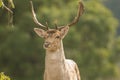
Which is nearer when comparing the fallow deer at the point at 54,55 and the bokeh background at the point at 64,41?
the fallow deer at the point at 54,55

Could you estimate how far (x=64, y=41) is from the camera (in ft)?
154

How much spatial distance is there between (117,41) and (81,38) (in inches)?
356

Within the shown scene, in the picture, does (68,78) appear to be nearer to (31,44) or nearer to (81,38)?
(31,44)

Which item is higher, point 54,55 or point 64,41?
point 64,41

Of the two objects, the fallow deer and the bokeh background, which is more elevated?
the bokeh background

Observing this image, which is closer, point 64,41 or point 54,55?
point 54,55

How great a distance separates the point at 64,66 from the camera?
15.5 metres

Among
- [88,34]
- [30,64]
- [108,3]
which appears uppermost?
[108,3]

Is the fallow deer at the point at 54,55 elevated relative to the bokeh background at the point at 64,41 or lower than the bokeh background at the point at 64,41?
lower

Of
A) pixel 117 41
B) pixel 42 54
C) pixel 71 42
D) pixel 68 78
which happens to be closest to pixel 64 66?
pixel 68 78

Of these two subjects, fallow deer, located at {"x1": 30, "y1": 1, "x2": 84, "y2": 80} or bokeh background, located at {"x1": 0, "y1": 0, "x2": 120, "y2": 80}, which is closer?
fallow deer, located at {"x1": 30, "y1": 1, "x2": 84, "y2": 80}

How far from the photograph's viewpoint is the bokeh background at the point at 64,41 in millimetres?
46125

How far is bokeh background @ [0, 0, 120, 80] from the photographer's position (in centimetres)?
4612

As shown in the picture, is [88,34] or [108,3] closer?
[88,34]
